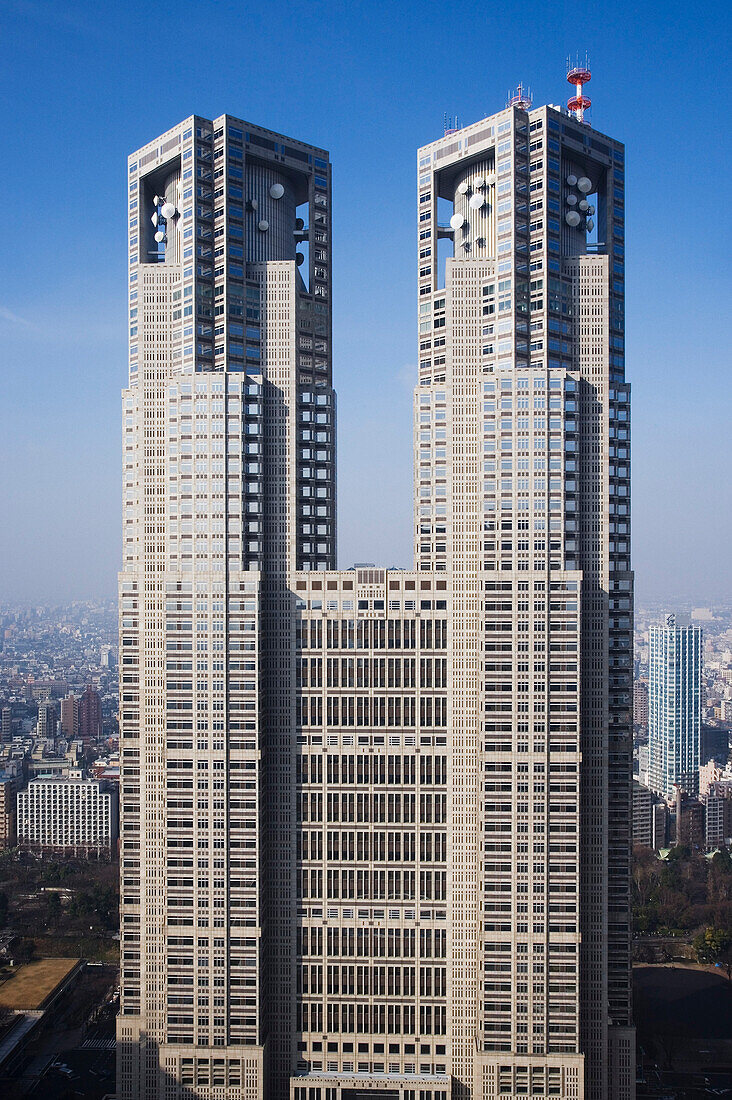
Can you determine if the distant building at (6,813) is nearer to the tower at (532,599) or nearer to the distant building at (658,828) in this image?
the distant building at (658,828)

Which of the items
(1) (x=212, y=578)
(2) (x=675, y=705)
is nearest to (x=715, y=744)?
(2) (x=675, y=705)

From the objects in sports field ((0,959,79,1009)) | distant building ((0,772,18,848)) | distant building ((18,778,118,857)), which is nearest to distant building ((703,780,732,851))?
distant building ((18,778,118,857))

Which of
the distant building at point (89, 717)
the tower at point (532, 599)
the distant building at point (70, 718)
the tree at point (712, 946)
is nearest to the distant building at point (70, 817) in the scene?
the distant building at point (89, 717)

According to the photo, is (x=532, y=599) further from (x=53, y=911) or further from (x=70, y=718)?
(x=70, y=718)

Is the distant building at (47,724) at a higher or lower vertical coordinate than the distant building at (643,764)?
higher

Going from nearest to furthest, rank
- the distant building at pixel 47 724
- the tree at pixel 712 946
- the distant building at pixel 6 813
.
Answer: the tree at pixel 712 946, the distant building at pixel 6 813, the distant building at pixel 47 724

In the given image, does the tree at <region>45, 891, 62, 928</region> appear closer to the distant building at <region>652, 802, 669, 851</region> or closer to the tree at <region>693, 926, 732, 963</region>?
the tree at <region>693, 926, 732, 963</region>
